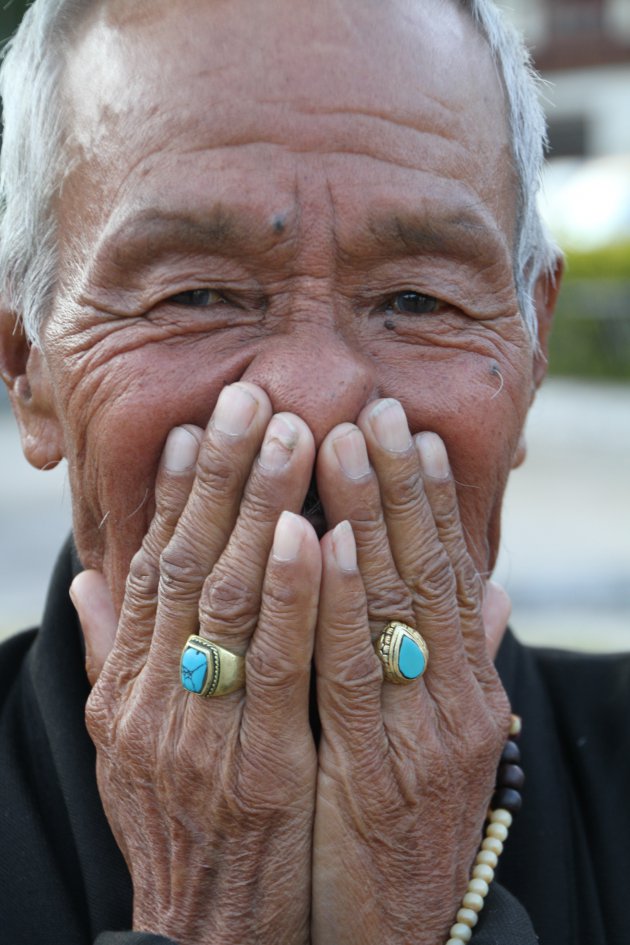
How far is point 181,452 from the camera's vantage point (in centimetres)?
217

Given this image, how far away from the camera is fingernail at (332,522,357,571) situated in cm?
209

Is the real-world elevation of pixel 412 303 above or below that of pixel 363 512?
above

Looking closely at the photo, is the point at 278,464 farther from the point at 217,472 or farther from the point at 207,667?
the point at 207,667

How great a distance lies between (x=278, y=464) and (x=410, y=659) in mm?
449

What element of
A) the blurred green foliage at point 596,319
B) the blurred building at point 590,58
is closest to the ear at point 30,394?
the blurred green foliage at point 596,319

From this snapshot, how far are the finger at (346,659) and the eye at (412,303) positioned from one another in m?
0.53

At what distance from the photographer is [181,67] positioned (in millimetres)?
2264

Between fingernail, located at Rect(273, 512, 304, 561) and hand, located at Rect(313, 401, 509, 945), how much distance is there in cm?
8

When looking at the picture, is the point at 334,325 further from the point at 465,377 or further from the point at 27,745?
the point at 27,745

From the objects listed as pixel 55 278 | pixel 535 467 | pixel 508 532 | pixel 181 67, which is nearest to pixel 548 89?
pixel 181 67

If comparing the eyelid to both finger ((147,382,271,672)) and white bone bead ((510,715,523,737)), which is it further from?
white bone bead ((510,715,523,737))

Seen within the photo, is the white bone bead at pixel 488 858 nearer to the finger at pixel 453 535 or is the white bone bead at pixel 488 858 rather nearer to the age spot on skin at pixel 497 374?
the finger at pixel 453 535

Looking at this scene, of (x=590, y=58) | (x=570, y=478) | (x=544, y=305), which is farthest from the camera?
(x=590, y=58)

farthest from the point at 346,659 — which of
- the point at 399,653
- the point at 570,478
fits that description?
the point at 570,478
